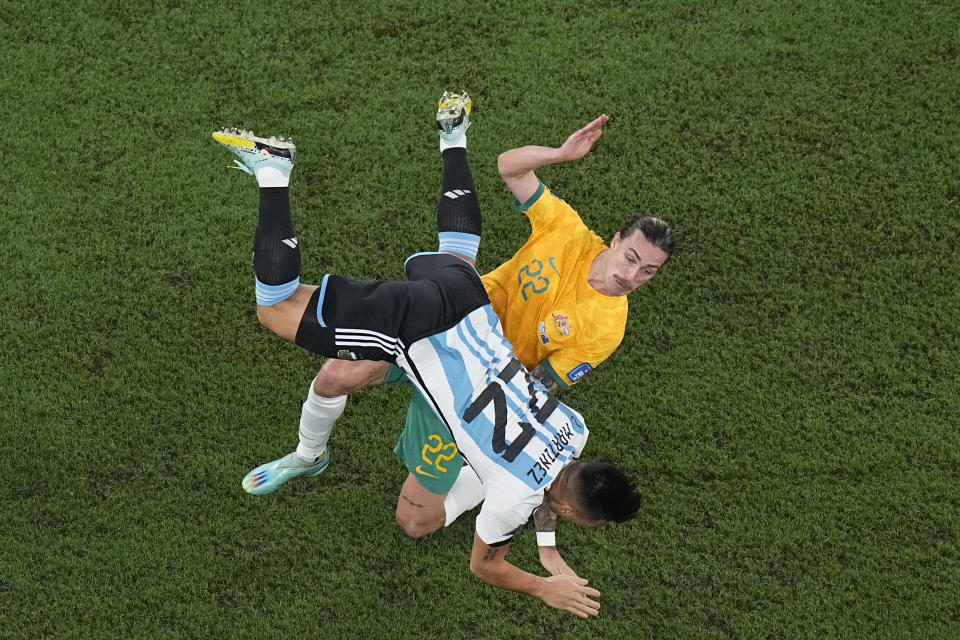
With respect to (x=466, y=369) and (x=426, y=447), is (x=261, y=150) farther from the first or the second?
(x=426, y=447)

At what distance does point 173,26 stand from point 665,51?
364 cm

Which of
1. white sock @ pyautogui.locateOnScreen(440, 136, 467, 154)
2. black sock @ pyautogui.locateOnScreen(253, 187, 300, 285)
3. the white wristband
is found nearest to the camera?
black sock @ pyautogui.locateOnScreen(253, 187, 300, 285)

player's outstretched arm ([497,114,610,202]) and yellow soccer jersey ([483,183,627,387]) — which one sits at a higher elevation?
player's outstretched arm ([497,114,610,202])

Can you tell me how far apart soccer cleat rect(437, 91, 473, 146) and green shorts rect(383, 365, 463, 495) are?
4.15 feet

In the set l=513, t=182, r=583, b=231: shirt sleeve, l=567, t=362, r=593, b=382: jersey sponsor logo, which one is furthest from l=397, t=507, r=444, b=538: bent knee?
l=513, t=182, r=583, b=231: shirt sleeve

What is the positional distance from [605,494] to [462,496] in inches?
59.2

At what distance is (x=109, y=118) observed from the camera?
6.48m

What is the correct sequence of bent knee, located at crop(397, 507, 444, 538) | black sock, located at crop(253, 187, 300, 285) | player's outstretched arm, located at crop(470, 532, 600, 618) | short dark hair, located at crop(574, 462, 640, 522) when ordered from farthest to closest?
bent knee, located at crop(397, 507, 444, 538), player's outstretched arm, located at crop(470, 532, 600, 618), black sock, located at crop(253, 187, 300, 285), short dark hair, located at crop(574, 462, 640, 522)

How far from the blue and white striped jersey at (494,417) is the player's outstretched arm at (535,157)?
0.77 metres

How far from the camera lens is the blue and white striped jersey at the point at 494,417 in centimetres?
424

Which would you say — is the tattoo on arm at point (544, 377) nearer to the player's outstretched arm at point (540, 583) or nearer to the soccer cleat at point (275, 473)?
the player's outstretched arm at point (540, 583)

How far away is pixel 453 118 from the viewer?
479 centimetres

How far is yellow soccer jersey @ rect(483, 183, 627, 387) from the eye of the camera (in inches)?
183

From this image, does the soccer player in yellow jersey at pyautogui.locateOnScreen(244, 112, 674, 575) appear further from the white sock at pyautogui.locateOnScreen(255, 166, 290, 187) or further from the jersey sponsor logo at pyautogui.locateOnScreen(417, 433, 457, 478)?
the white sock at pyautogui.locateOnScreen(255, 166, 290, 187)
